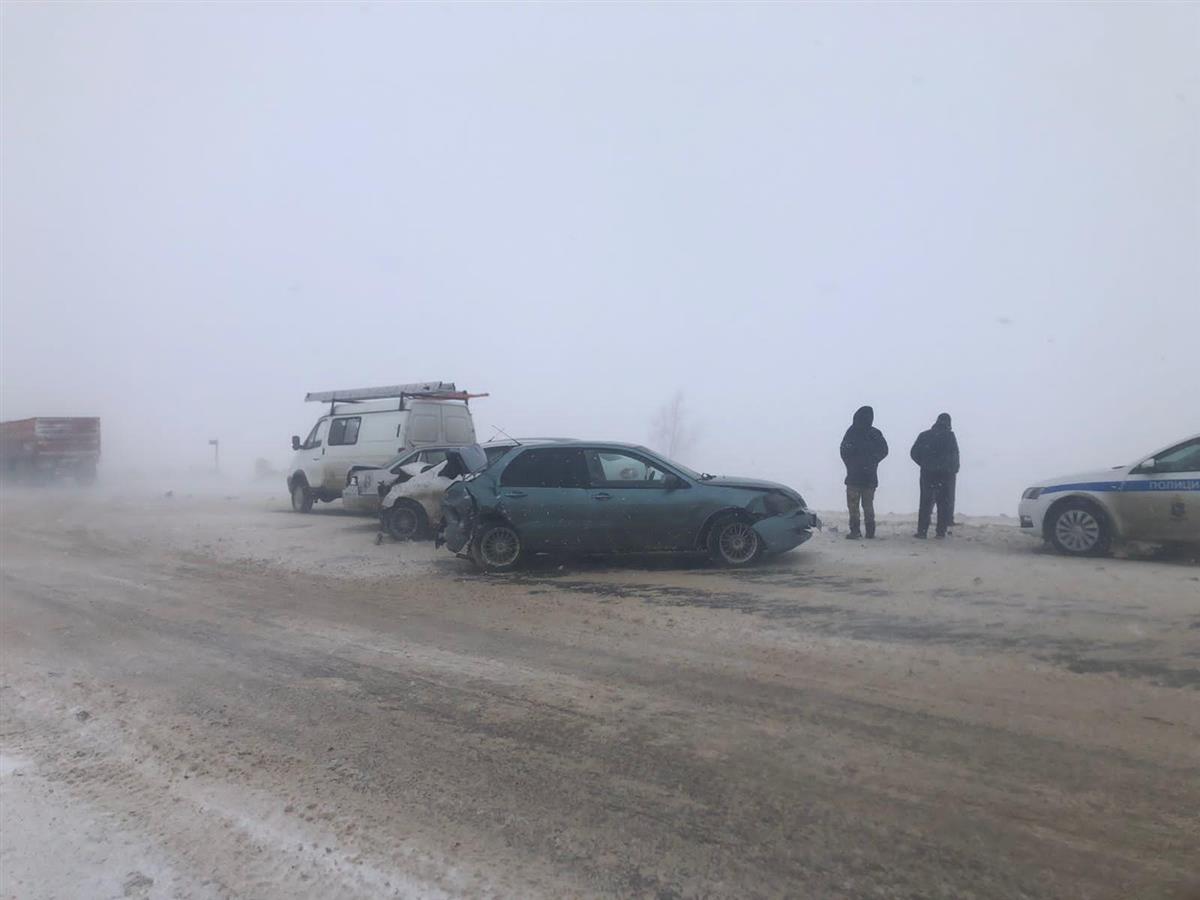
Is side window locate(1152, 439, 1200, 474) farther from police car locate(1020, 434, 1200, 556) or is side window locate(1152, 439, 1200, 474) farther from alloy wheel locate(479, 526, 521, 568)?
alloy wheel locate(479, 526, 521, 568)

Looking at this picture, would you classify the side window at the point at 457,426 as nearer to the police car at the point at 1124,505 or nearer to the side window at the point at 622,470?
the side window at the point at 622,470

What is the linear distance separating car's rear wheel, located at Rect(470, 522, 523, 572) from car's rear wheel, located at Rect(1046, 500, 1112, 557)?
6.43m

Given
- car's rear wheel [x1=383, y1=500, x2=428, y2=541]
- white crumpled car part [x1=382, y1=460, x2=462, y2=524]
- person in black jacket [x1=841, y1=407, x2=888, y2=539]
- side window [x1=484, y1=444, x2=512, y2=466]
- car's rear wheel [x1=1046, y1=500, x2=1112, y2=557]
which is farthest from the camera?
car's rear wheel [x1=383, y1=500, x2=428, y2=541]

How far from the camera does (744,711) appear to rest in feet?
18.6

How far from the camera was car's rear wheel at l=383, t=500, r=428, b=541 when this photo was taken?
14.1m

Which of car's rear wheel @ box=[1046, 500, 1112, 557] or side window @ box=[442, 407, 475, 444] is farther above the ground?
side window @ box=[442, 407, 475, 444]

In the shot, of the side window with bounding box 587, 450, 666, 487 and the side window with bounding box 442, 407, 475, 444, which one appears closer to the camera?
the side window with bounding box 587, 450, 666, 487

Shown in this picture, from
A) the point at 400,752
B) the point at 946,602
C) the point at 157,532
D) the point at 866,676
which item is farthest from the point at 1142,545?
the point at 157,532

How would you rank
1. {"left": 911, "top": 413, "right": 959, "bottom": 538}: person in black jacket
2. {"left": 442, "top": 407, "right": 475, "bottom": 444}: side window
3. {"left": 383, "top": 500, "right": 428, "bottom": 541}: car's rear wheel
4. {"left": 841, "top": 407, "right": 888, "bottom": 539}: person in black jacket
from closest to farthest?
{"left": 841, "top": 407, "right": 888, "bottom": 539}: person in black jacket → {"left": 911, "top": 413, "right": 959, "bottom": 538}: person in black jacket → {"left": 383, "top": 500, "right": 428, "bottom": 541}: car's rear wheel → {"left": 442, "top": 407, "right": 475, "bottom": 444}: side window

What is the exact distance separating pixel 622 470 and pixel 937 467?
184 inches

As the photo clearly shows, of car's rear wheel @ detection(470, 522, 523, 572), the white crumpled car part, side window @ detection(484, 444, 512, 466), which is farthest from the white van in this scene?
car's rear wheel @ detection(470, 522, 523, 572)

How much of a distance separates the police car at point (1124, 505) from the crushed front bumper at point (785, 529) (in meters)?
2.91

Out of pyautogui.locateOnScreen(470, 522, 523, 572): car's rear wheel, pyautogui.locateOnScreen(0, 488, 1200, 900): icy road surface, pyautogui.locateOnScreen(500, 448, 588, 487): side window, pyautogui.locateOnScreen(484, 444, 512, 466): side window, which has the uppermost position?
pyautogui.locateOnScreen(484, 444, 512, 466): side window

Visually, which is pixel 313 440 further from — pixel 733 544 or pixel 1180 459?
pixel 1180 459
